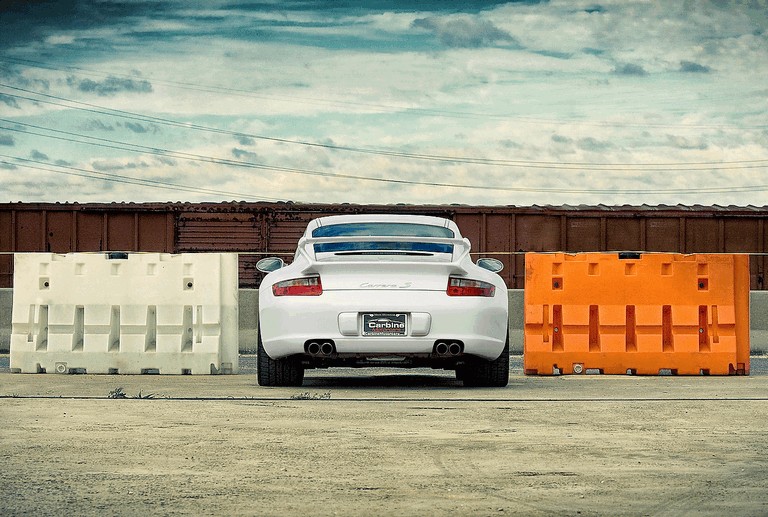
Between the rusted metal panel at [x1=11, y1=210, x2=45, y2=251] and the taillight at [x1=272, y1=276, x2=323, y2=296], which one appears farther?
the rusted metal panel at [x1=11, y1=210, x2=45, y2=251]

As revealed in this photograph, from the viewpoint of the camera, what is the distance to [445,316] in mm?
9938

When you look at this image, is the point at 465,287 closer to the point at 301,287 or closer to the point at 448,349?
the point at 448,349

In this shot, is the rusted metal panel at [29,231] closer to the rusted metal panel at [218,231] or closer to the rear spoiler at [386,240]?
the rusted metal panel at [218,231]

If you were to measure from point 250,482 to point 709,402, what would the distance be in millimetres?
4672

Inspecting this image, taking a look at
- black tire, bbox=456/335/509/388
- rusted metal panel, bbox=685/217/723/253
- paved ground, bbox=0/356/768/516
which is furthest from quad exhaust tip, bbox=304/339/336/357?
rusted metal panel, bbox=685/217/723/253

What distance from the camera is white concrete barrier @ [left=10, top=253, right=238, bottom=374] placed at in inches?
495

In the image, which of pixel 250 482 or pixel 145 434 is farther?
pixel 145 434

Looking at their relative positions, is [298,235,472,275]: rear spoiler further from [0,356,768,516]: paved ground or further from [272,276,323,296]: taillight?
[0,356,768,516]: paved ground

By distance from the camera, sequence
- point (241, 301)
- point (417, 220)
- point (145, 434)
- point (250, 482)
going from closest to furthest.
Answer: point (250, 482) < point (145, 434) < point (417, 220) < point (241, 301)

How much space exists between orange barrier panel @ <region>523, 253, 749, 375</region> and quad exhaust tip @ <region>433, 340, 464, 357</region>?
2.76 metres

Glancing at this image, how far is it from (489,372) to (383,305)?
131cm

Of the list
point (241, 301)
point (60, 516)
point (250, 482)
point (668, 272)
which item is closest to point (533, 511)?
point (250, 482)

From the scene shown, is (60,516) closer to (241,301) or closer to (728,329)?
(728,329)

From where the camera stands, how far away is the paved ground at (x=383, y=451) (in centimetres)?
514
